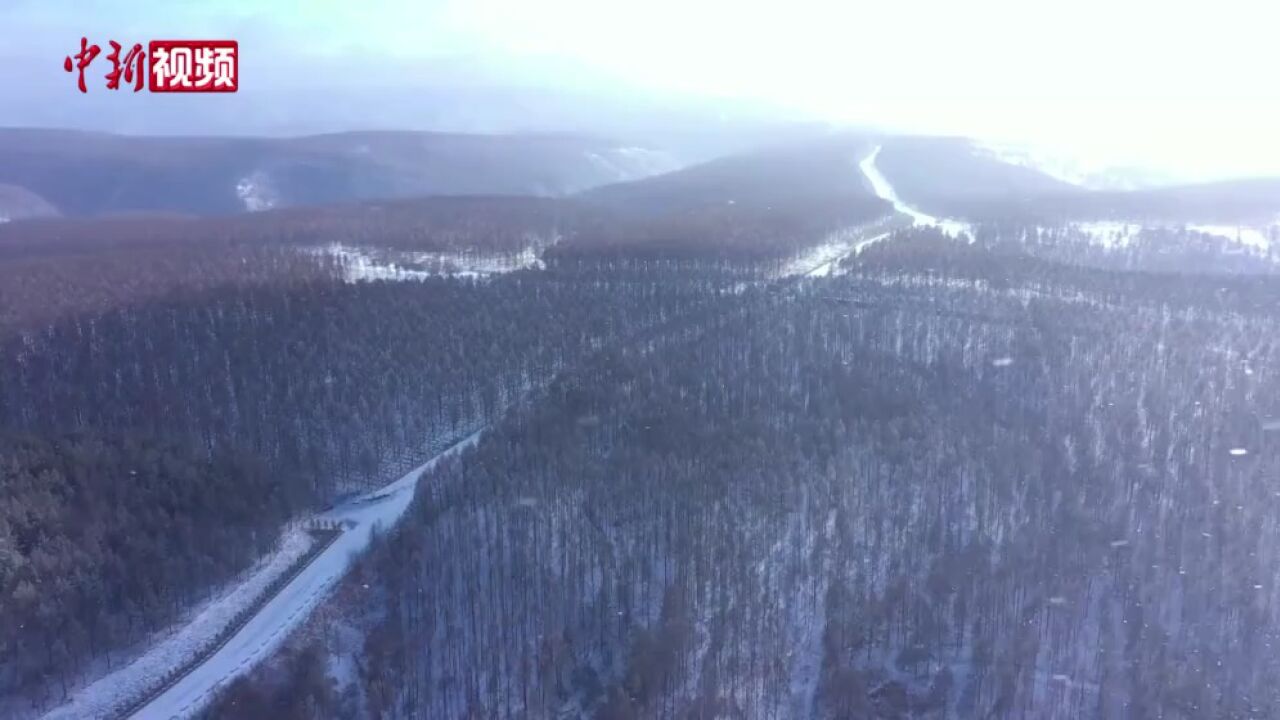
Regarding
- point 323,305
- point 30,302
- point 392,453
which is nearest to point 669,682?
point 392,453

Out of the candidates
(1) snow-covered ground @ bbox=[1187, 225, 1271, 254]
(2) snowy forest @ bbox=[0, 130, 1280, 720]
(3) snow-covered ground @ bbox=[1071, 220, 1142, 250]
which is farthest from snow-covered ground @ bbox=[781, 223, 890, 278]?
(1) snow-covered ground @ bbox=[1187, 225, 1271, 254]

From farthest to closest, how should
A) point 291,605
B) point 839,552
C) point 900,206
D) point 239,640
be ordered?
point 900,206
point 839,552
point 291,605
point 239,640

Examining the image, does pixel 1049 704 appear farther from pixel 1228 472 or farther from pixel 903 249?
pixel 903 249

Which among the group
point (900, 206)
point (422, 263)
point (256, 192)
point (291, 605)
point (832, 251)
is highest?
point (256, 192)

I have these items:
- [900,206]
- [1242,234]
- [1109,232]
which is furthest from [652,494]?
[900,206]

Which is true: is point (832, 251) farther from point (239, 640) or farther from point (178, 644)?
point (178, 644)

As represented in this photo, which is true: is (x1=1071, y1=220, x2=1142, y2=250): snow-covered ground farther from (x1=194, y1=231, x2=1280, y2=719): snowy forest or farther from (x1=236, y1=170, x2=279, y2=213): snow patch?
(x1=236, y1=170, x2=279, y2=213): snow patch

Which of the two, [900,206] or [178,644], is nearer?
[178,644]

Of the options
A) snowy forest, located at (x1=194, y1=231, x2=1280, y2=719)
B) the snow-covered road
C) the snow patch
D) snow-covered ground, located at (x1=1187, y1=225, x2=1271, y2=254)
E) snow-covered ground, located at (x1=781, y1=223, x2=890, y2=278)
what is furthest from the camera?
the snow patch
